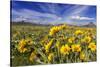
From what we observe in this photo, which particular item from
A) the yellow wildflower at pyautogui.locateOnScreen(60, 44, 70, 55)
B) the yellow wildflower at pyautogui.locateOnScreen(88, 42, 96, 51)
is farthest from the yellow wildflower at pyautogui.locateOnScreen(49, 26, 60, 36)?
the yellow wildflower at pyautogui.locateOnScreen(88, 42, 96, 51)

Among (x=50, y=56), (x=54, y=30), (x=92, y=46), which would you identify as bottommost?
(x=50, y=56)

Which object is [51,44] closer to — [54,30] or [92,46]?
[54,30]

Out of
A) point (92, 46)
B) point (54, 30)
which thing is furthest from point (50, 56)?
point (92, 46)

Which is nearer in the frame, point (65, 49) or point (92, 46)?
point (65, 49)

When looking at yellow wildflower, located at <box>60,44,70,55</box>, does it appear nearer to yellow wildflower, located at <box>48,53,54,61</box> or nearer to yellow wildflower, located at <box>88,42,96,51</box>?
yellow wildflower, located at <box>48,53,54,61</box>

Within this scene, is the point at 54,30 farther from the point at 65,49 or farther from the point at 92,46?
the point at 92,46

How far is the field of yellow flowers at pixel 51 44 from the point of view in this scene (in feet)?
7.55

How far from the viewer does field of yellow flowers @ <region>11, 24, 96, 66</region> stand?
7.55 ft

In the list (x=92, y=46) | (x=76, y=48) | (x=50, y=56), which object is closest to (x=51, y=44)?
(x=50, y=56)

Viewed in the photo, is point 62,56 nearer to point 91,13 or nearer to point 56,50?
point 56,50

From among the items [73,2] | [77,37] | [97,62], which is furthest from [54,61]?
[73,2]

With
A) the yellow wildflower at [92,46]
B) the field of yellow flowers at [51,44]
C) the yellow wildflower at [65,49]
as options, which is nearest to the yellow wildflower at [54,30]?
the field of yellow flowers at [51,44]

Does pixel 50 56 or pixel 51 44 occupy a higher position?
pixel 51 44

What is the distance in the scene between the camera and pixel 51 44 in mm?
2420
